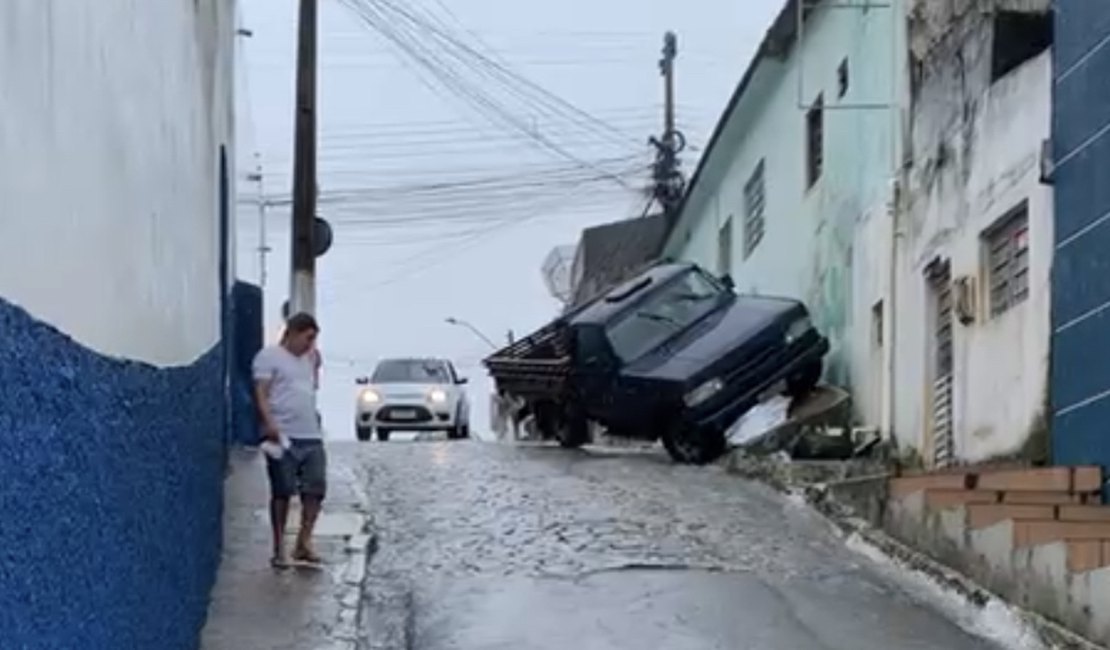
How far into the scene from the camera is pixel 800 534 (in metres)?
13.6

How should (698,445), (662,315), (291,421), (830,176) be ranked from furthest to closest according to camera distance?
(830,176) < (662,315) < (698,445) < (291,421)

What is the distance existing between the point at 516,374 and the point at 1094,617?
12.7m

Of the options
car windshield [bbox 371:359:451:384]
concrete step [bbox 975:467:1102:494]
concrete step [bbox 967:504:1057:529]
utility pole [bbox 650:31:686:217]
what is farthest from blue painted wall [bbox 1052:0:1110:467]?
utility pole [bbox 650:31:686:217]

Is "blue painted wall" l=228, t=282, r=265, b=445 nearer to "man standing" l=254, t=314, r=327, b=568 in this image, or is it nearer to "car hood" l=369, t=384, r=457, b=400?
"man standing" l=254, t=314, r=327, b=568

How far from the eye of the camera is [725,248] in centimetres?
3070

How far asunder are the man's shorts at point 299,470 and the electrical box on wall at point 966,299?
19.5ft

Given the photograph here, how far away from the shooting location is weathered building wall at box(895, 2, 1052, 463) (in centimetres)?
1298

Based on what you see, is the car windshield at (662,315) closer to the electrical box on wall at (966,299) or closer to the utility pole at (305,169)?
the utility pole at (305,169)

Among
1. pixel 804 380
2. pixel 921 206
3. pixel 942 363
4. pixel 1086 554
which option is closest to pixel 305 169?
pixel 804 380

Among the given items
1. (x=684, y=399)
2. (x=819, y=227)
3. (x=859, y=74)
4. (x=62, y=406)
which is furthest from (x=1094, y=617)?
(x=819, y=227)

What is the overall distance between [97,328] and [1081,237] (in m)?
7.99

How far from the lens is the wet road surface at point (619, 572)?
9898 mm

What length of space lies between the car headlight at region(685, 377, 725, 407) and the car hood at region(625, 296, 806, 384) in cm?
9

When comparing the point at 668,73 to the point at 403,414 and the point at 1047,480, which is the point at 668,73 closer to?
the point at 403,414
